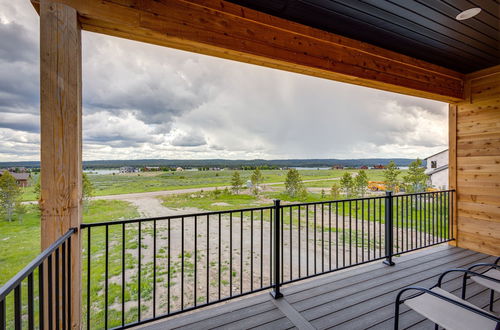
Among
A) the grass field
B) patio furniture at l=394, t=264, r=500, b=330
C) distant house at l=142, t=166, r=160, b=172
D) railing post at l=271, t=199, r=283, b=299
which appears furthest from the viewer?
distant house at l=142, t=166, r=160, b=172

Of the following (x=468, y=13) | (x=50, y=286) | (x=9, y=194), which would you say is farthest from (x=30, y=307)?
(x=468, y=13)

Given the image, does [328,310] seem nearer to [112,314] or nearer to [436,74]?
[112,314]

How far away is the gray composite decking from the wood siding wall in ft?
3.37

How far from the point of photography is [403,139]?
5.39 metres

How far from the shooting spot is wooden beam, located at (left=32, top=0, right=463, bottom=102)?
1.63 meters

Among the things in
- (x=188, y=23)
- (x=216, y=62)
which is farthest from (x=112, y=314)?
(x=216, y=62)

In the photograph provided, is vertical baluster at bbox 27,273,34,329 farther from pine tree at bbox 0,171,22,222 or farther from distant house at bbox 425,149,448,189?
distant house at bbox 425,149,448,189

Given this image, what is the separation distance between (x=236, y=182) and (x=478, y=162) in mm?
3834

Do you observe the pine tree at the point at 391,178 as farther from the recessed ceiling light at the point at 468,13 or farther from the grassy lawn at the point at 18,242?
the grassy lawn at the point at 18,242

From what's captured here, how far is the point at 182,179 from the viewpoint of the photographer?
12.6ft

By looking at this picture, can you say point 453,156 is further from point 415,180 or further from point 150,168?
point 150,168

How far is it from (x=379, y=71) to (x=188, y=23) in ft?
7.45

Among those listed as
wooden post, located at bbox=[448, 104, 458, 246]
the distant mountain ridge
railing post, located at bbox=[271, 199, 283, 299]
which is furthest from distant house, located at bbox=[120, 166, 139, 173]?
wooden post, located at bbox=[448, 104, 458, 246]

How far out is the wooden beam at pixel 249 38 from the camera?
1.63m
